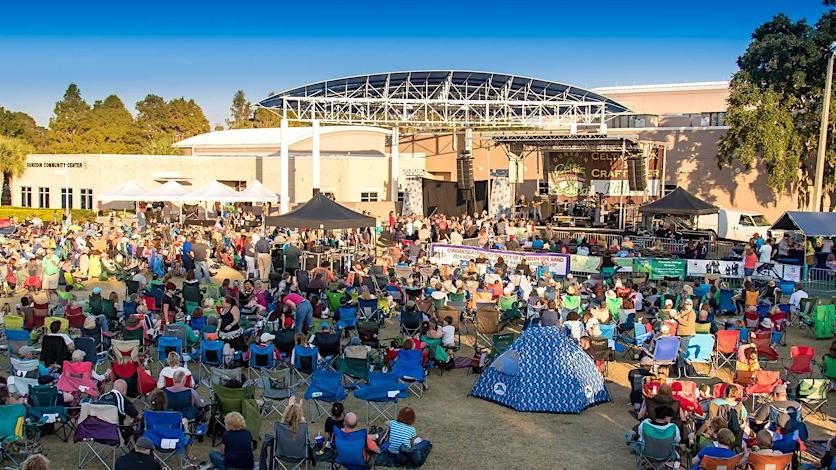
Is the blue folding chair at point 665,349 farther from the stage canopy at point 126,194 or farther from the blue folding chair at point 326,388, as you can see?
the stage canopy at point 126,194

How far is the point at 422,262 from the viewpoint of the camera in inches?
737

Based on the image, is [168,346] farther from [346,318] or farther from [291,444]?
[291,444]

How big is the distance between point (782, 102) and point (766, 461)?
25487mm

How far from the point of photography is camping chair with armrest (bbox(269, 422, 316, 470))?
7.55 meters

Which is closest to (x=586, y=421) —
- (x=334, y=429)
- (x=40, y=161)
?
(x=334, y=429)

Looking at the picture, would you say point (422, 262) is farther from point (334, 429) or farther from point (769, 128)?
point (769, 128)

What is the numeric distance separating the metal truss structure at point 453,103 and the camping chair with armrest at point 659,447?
2819 centimetres

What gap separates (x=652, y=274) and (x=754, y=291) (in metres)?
3.50

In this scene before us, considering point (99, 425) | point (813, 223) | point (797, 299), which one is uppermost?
point (813, 223)

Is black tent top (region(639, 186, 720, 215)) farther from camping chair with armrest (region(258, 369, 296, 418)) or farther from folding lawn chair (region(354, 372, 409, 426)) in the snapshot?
camping chair with armrest (region(258, 369, 296, 418))

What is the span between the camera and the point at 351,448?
7.55 m

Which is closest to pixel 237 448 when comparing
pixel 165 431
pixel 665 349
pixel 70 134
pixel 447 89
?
pixel 165 431

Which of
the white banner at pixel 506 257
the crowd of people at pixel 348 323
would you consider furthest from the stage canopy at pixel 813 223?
the white banner at pixel 506 257

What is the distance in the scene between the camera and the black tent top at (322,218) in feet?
59.3
